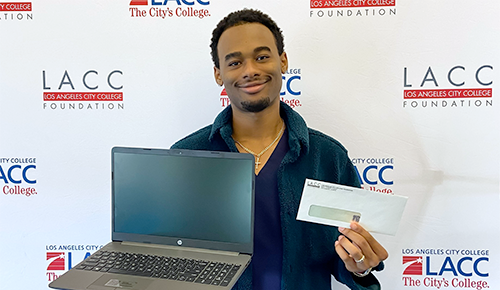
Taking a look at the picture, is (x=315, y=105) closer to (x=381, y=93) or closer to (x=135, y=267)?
(x=381, y=93)

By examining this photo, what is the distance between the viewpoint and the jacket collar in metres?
0.79

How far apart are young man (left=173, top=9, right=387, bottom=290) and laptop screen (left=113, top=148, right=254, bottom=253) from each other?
0.23 feet

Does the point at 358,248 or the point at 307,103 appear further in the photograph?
the point at 307,103

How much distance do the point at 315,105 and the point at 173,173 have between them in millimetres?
525

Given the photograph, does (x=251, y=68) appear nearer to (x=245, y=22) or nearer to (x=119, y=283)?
(x=245, y=22)

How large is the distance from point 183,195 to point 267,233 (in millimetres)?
211

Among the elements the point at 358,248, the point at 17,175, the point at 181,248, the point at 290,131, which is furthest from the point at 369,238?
the point at 17,175

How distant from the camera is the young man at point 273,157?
78 centimetres

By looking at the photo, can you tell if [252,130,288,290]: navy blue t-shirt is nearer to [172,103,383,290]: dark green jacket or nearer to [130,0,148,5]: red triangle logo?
[172,103,383,290]: dark green jacket

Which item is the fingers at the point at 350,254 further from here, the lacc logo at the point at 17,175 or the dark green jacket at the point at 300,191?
the lacc logo at the point at 17,175

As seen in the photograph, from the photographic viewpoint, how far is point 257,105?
812mm

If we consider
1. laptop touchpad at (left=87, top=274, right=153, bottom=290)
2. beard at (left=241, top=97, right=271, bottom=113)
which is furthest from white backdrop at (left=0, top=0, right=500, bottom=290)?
laptop touchpad at (left=87, top=274, right=153, bottom=290)

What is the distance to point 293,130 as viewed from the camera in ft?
2.69

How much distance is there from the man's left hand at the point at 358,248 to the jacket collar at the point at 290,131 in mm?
205
